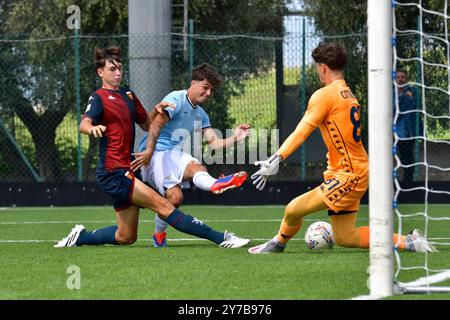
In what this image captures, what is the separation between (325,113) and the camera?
28.7 feet

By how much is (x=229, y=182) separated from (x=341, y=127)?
129 centimetres

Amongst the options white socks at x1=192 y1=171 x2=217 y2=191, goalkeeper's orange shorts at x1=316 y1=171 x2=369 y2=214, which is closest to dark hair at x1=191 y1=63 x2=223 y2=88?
white socks at x1=192 y1=171 x2=217 y2=191

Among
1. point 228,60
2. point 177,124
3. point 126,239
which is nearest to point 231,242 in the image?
point 126,239

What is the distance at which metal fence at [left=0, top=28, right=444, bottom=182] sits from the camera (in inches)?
683

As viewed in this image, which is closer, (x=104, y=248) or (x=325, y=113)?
(x=325, y=113)

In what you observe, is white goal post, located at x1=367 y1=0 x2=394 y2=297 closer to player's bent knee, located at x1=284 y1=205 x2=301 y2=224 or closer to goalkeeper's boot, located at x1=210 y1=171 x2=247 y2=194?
player's bent knee, located at x1=284 y1=205 x2=301 y2=224

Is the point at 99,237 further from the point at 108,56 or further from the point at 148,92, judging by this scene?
the point at 148,92

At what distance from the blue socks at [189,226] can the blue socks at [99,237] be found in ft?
1.95

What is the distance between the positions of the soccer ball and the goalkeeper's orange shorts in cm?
69

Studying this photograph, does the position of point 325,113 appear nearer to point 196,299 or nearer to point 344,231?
point 344,231

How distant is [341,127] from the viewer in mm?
8805
